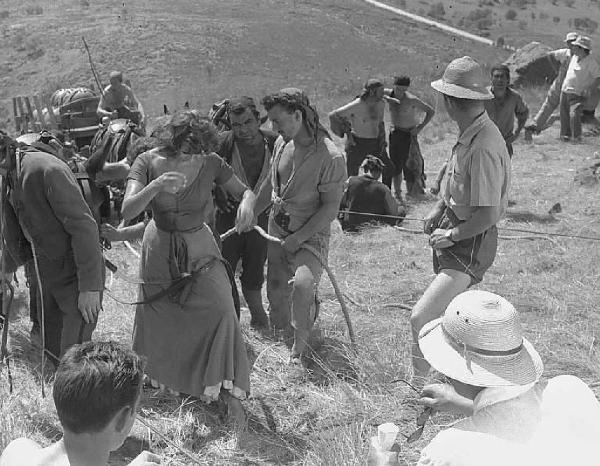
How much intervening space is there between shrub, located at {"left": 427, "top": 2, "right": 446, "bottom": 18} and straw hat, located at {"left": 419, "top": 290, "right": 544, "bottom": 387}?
45932 millimetres

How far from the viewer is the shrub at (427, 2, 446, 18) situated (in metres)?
46.3

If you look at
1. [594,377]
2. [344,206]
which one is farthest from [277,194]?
[344,206]

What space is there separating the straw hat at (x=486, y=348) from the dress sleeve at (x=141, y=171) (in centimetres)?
227

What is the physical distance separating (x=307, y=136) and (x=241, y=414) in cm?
176

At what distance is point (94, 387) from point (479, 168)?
96.5 inches

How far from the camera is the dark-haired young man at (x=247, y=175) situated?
537 centimetres

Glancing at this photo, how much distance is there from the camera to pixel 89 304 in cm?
416

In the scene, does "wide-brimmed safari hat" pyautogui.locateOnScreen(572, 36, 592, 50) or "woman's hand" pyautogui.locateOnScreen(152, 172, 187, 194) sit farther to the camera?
"wide-brimmed safari hat" pyautogui.locateOnScreen(572, 36, 592, 50)

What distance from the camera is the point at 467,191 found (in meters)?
4.05

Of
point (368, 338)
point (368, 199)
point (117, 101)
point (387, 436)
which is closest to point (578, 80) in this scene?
point (368, 199)

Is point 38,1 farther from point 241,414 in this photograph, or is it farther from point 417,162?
point 241,414

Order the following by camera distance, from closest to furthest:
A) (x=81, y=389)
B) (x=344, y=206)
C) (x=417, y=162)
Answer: (x=81, y=389) < (x=344, y=206) < (x=417, y=162)

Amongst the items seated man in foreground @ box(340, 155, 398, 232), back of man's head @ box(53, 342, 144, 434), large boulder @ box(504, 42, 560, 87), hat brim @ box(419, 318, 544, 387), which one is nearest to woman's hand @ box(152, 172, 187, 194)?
back of man's head @ box(53, 342, 144, 434)

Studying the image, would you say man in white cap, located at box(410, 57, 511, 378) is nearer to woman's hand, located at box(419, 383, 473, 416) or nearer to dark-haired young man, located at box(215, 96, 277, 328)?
woman's hand, located at box(419, 383, 473, 416)
